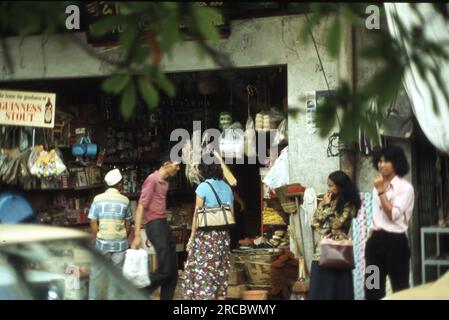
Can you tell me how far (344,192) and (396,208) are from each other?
0.56 metres

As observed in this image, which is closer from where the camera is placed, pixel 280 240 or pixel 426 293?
pixel 426 293

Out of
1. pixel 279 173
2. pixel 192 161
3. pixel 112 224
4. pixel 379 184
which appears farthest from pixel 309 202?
pixel 112 224

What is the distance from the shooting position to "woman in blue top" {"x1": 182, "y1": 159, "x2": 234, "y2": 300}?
34.8 ft

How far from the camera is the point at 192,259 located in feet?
35.2

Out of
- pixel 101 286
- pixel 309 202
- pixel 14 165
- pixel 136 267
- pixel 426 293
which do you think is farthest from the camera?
pixel 14 165

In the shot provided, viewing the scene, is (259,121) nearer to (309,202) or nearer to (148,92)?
(309,202)

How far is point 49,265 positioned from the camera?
479 cm

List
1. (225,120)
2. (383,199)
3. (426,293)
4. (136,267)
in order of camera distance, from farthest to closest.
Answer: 1. (225,120)
2. (136,267)
3. (383,199)
4. (426,293)

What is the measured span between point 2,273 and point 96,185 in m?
8.80

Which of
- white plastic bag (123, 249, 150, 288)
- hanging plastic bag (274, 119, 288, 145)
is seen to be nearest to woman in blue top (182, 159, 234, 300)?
white plastic bag (123, 249, 150, 288)

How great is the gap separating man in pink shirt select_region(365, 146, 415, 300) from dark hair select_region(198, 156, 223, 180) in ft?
8.54

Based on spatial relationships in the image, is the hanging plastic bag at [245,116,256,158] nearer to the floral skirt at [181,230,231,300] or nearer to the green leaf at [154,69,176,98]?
the floral skirt at [181,230,231,300]

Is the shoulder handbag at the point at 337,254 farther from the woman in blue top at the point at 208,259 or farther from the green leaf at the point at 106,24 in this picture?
the green leaf at the point at 106,24
